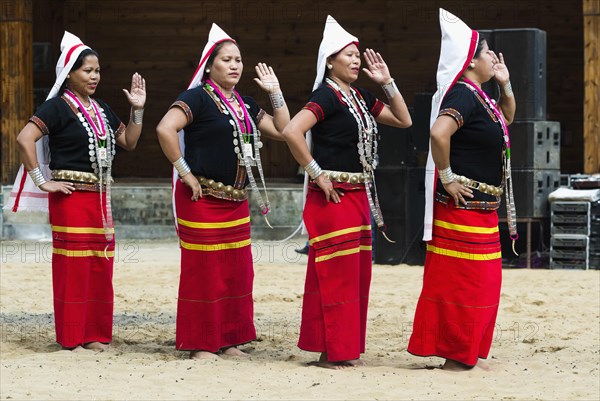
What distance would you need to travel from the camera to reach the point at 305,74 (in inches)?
683

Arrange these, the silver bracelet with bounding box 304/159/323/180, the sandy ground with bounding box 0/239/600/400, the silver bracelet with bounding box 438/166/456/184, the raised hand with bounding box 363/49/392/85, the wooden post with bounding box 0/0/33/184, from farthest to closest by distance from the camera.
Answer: the wooden post with bounding box 0/0/33/184 < the raised hand with bounding box 363/49/392/85 < the silver bracelet with bounding box 304/159/323/180 < the silver bracelet with bounding box 438/166/456/184 < the sandy ground with bounding box 0/239/600/400

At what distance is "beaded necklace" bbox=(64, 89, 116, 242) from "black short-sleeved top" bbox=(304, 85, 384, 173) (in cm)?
143

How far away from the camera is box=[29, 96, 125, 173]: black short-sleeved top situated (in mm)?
7004

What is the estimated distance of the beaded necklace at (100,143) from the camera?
7078 millimetres

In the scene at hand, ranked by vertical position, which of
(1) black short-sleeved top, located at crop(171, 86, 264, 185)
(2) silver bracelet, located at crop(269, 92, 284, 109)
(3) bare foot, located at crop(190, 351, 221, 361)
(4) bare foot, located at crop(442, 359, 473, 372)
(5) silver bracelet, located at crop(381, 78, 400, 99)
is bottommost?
(3) bare foot, located at crop(190, 351, 221, 361)

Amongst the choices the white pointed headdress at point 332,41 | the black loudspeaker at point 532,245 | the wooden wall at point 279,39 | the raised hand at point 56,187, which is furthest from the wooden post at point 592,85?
the raised hand at point 56,187

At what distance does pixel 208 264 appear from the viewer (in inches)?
265

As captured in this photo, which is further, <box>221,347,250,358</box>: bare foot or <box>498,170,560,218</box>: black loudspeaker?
<box>498,170,560,218</box>: black loudspeaker

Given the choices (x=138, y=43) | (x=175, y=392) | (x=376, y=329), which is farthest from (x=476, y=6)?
(x=175, y=392)

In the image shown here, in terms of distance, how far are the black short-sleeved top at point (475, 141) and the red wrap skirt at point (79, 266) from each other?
221 centimetres

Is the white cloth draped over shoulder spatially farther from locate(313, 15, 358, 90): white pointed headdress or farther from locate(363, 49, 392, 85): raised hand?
locate(363, 49, 392, 85): raised hand

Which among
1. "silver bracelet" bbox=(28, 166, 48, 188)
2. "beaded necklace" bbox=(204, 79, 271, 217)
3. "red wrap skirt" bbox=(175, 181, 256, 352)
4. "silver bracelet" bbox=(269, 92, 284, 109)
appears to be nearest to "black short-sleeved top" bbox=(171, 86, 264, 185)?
"beaded necklace" bbox=(204, 79, 271, 217)

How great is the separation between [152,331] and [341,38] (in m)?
2.70

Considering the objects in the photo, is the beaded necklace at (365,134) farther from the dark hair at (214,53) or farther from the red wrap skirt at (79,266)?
the red wrap skirt at (79,266)
